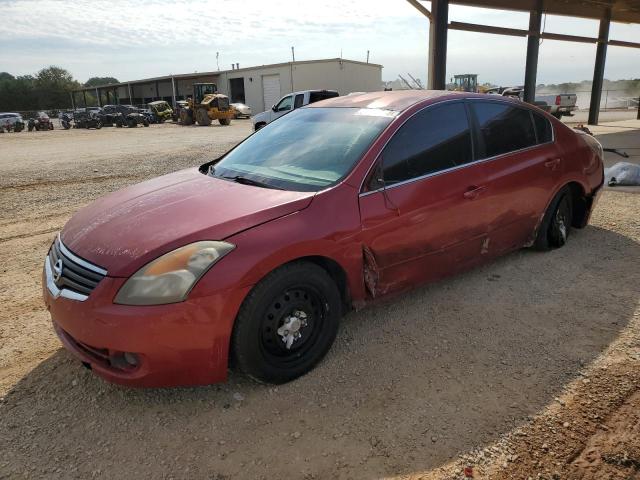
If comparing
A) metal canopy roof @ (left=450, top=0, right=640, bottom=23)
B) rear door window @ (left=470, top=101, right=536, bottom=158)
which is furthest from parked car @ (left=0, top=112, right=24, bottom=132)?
rear door window @ (left=470, top=101, right=536, bottom=158)

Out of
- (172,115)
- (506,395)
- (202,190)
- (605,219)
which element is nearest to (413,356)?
(506,395)

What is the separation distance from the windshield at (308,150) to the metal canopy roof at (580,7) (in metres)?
12.5

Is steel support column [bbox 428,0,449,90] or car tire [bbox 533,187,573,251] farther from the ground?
steel support column [bbox 428,0,449,90]

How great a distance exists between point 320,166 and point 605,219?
4.34m

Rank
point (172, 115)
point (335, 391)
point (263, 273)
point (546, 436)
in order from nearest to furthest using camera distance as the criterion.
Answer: point (546, 436) → point (263, 273) → point (335, 391) → point (172, 115)

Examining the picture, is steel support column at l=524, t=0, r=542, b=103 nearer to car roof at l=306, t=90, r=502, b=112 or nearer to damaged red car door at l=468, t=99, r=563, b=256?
damaged red car door at l=468, t=99, r=563, b=256

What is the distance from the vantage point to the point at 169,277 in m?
2.37

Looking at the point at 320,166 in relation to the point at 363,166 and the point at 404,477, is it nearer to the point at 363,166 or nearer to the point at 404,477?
the point at 363,166

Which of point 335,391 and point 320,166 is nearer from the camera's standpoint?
point 335,391

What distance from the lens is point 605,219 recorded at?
5.84 metres

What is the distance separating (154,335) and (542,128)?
3821 mm

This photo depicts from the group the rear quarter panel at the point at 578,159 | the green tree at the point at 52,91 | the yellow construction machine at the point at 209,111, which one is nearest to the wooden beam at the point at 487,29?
the rear quarter panel at the point at 578,159

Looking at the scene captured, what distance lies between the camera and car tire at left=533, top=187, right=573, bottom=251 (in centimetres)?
455

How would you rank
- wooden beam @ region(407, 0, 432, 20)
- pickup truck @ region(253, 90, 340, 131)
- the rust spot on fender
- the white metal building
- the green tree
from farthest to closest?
the green tree
the white metal building
pickup truck @ region(253, 90, 340, 131)
wooden beam @ region(407, 0, 432, 20)
the rust spot on fender
